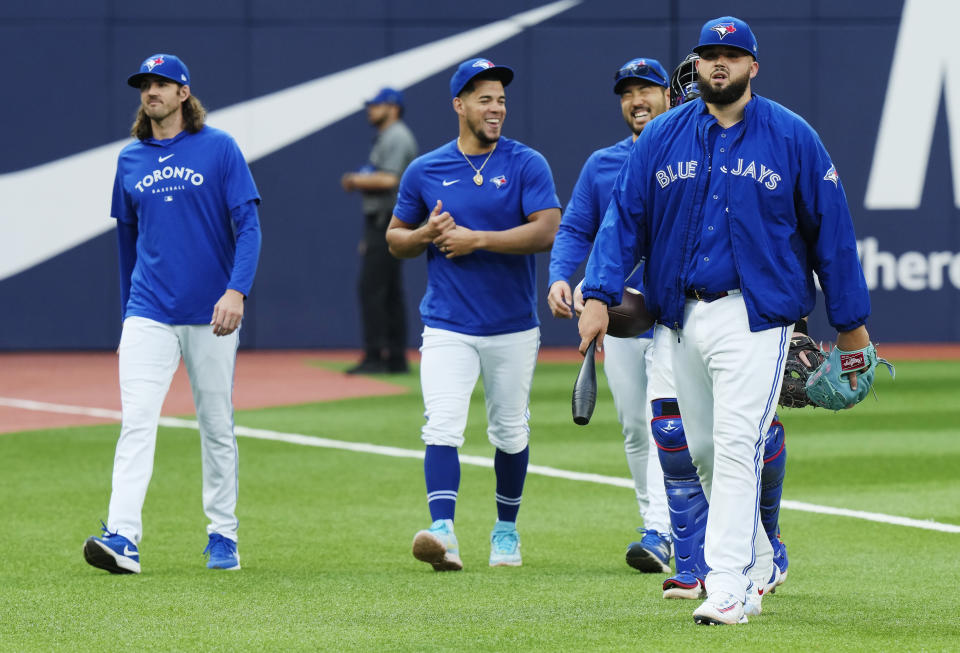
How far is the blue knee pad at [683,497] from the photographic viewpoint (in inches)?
248

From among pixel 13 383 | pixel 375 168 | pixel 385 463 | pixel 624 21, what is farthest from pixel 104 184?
pixel 385 463

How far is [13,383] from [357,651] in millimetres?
12342

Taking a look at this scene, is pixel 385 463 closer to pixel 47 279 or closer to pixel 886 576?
pixel 886 576

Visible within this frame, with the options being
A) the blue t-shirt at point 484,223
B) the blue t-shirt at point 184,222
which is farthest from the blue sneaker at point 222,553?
the blue t-shirt at point 484,223

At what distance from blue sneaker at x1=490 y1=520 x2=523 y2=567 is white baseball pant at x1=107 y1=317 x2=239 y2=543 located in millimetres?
1230

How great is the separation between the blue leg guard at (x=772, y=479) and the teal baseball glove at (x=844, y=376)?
325 mm

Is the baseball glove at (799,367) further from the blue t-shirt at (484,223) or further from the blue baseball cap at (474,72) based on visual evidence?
the blue baseball cap at (474,72)

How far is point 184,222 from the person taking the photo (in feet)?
24.2

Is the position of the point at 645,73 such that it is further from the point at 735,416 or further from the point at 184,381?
the point at 184,381

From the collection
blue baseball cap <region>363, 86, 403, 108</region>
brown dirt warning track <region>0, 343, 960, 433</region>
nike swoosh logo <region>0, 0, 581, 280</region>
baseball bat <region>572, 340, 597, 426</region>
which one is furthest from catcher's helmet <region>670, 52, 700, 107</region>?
nike swoosh logo <region>0, 0, 581, 280</region>

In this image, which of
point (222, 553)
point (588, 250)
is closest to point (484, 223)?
point (588, 250)

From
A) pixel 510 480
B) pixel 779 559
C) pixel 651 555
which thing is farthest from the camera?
pixel 510 480

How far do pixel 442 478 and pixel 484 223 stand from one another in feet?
4.06

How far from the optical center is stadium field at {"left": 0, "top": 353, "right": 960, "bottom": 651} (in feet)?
18.2
